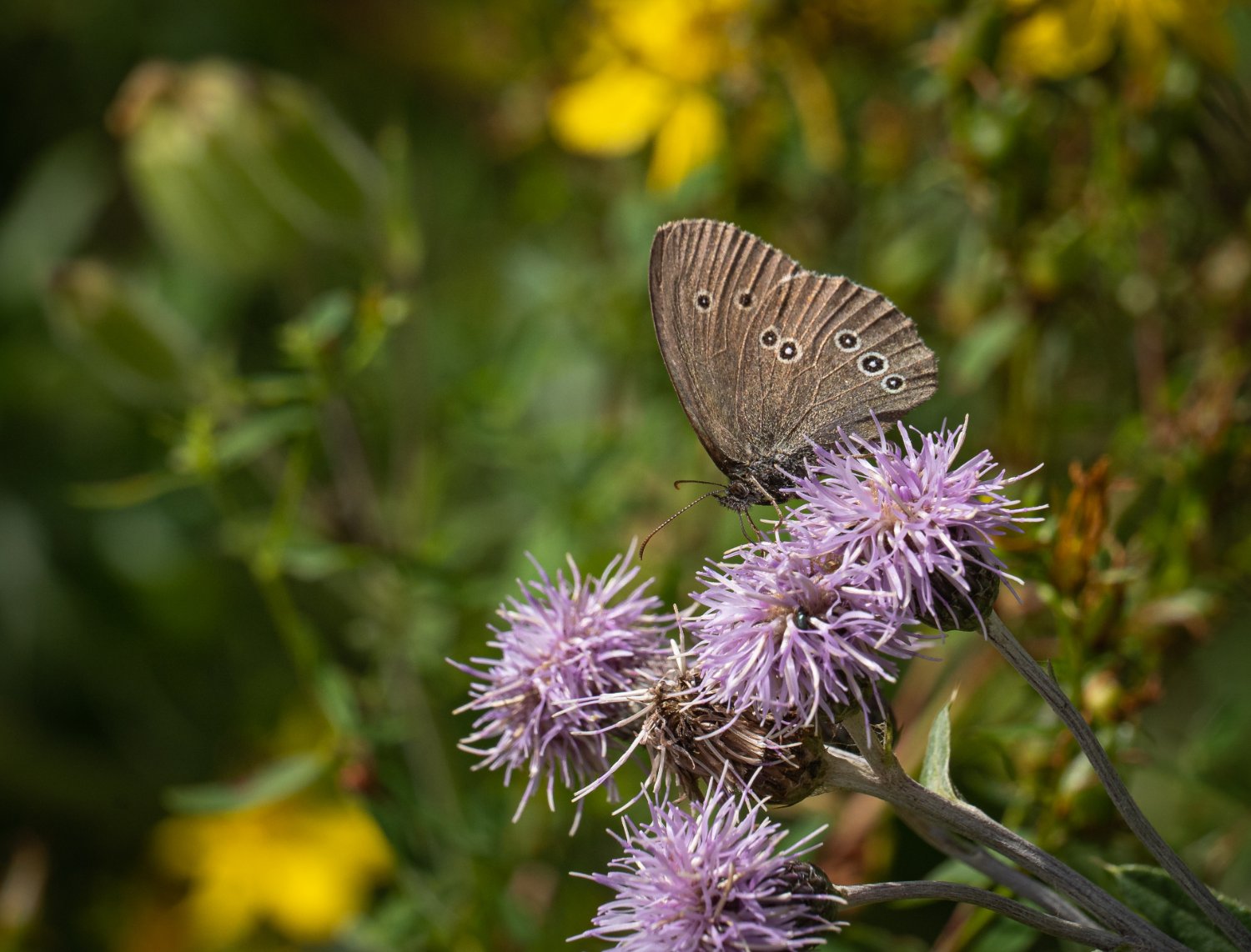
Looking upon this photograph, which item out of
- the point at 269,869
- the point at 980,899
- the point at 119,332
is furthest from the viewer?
the point at 269,869

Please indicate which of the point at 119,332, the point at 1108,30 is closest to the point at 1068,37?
the point at 1108,30

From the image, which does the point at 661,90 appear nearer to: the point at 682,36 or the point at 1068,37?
the point at 682,36

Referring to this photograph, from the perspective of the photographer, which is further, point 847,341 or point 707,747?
point 847,341

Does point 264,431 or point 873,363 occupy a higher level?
point 873,363

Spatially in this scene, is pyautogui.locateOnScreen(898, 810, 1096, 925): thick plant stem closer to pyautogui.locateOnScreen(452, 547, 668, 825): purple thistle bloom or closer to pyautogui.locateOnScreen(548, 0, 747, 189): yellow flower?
pyautogui.locateOnScreen(452, 547, 668, 825): purple thistle bloom

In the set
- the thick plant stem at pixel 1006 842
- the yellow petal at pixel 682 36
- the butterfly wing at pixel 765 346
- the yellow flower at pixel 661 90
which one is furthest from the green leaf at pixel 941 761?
the yellow petal at pixel 682 36

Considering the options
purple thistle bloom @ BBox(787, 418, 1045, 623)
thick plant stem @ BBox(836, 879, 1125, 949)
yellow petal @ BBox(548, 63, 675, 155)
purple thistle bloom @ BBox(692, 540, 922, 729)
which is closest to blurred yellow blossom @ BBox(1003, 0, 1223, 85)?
yellow petal @ BBox(548, 63, 675, 155)

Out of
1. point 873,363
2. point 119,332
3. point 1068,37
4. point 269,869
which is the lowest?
point 269,869
